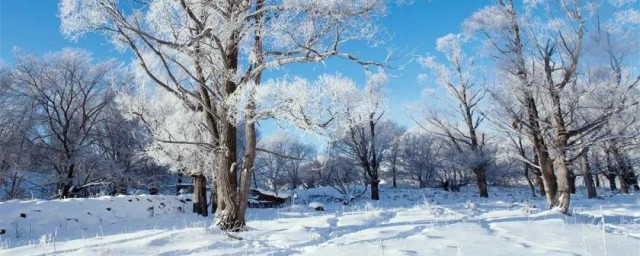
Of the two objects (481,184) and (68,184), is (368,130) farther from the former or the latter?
(68,184)

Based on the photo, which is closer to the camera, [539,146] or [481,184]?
[539,146]

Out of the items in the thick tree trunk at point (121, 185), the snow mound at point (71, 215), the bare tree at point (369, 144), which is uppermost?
the bare tree at point (369, 144)

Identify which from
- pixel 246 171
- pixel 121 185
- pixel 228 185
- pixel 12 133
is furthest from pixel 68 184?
pixel 246 171

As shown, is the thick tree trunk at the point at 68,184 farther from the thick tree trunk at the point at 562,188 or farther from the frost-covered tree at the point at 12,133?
the thick tree trunk at the point at 562,188

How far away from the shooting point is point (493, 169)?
44656 mm

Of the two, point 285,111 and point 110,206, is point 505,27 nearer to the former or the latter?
point 285,111

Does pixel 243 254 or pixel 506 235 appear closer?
pixel 243 254

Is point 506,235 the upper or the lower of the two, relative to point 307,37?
lower

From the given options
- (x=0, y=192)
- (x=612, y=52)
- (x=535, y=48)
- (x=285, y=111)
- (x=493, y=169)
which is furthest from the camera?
(x=493, y=169)

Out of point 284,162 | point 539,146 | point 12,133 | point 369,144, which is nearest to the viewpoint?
point 539,146

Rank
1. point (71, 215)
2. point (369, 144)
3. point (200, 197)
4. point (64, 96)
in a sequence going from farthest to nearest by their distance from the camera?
point (369, 144) < point (64, 96) < point (200, 197) < point (71, 215)

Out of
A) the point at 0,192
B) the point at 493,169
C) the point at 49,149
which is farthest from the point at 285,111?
the point at 493,169

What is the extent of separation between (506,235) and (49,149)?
80.7 ft

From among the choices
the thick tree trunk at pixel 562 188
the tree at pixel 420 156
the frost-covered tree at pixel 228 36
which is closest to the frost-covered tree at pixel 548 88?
the thick tree trunk at pixel 562 188
